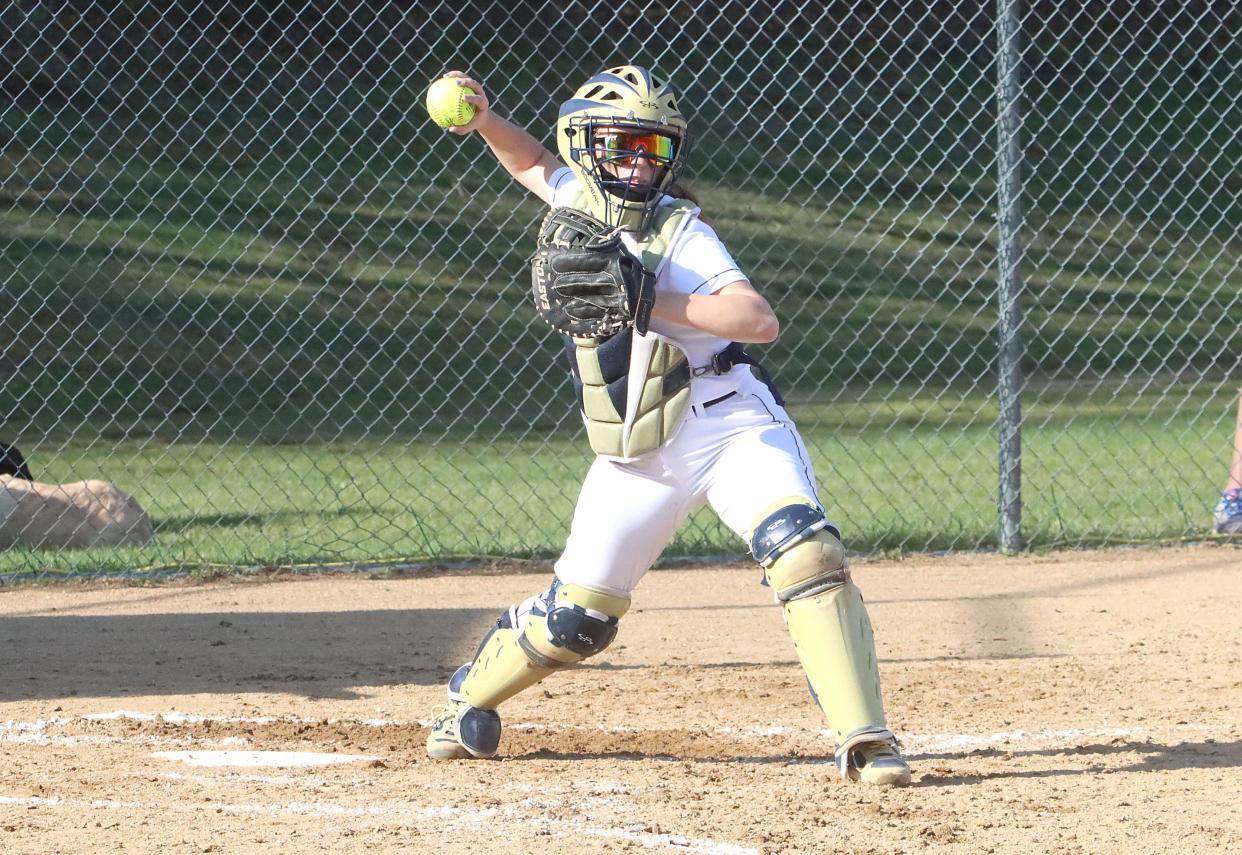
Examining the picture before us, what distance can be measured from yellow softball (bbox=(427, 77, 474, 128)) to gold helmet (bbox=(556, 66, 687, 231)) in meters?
0.36

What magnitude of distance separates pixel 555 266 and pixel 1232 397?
1002 cm

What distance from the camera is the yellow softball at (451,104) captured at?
13.9 ft

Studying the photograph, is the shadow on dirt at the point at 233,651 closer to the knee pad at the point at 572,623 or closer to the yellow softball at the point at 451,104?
the knee pad at the point at 572,623

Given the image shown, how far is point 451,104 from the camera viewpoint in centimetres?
424

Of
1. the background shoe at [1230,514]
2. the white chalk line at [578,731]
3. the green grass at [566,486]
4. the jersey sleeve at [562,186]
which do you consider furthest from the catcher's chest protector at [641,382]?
the background shoe at [1230,514]

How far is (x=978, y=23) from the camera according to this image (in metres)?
21.1

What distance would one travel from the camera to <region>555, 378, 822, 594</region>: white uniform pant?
3.87 meters

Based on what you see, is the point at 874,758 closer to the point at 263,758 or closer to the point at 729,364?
the point at 729,364

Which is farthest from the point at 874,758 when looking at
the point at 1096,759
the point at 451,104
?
the point at 451,104

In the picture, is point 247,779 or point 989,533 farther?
point 989,533

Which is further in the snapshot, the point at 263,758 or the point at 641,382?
the point at 263,758

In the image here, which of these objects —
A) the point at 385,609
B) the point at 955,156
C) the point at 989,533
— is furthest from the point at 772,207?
the point at 385,609

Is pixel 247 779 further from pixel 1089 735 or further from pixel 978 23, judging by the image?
pixel 978 23

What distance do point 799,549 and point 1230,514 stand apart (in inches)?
168
